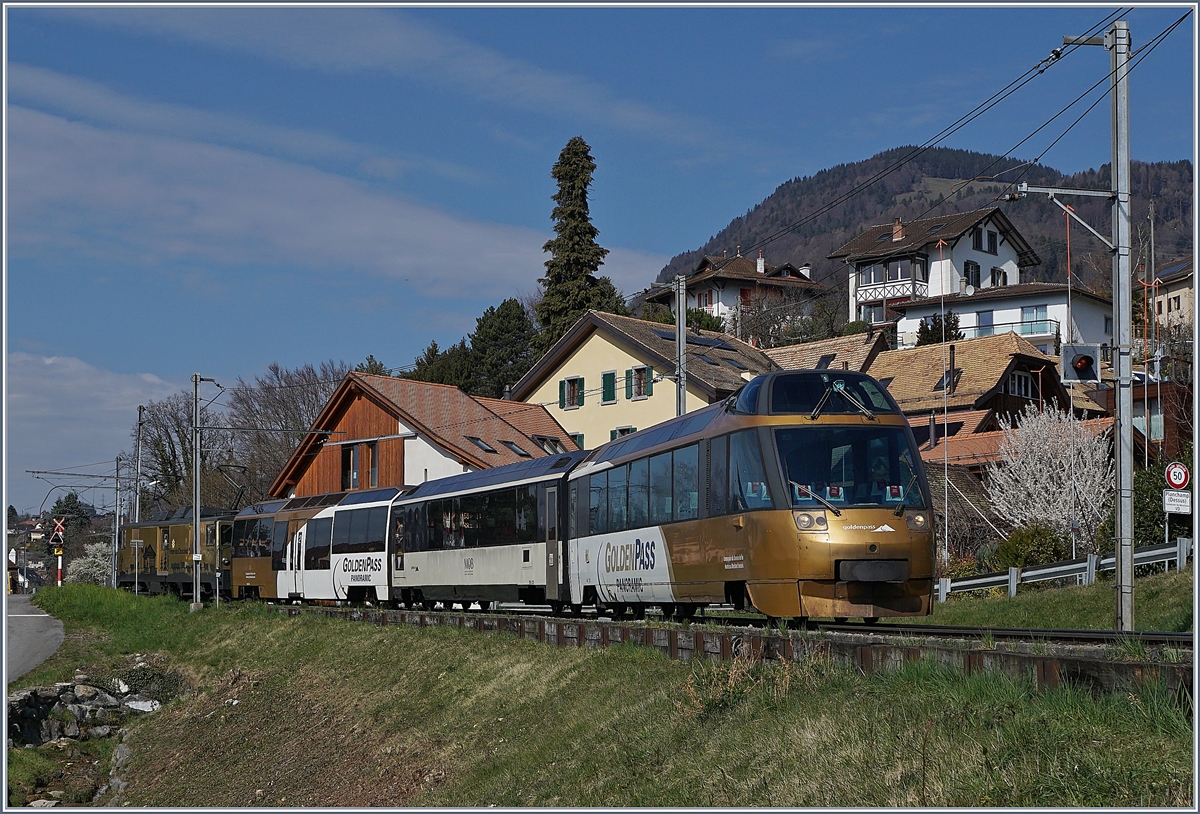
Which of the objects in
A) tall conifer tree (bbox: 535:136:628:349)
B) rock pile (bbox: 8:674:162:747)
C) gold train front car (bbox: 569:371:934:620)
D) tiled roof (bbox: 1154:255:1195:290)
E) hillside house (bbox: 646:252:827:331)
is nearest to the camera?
gold train front car (bbox: 569:371:934:620)

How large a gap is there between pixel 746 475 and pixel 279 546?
94.5ft

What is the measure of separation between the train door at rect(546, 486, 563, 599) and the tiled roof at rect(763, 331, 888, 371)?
33514 mm

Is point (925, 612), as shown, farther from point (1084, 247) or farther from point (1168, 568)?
point (1084, 247)

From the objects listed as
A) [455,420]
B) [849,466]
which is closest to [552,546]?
[849,466]

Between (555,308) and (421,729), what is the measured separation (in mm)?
53803

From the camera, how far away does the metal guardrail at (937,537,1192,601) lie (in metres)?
25.8

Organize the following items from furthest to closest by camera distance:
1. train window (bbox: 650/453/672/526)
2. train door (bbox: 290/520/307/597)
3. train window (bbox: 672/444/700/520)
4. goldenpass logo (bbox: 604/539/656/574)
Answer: train door (bbox: 290/520/307/597)
goldenpass logo (bbox: 604/539/656/574)
train window (bbox: 650/453/672/526)
train window (bbox: 672/444/700/520)

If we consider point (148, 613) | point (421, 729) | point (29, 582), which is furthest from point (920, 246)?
point (421, 729)

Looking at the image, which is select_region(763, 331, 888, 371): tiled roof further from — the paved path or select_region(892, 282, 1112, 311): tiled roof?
the paved path

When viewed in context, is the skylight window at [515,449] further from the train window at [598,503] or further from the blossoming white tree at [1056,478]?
the train window at [598,503]

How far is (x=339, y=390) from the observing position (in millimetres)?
54562

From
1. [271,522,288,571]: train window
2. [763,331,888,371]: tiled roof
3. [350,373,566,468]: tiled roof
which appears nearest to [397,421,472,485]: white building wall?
[350,373,566,468]: tiled roof

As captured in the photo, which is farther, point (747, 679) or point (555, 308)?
point (555, 308)

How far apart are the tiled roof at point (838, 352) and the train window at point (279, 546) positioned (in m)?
25.0
